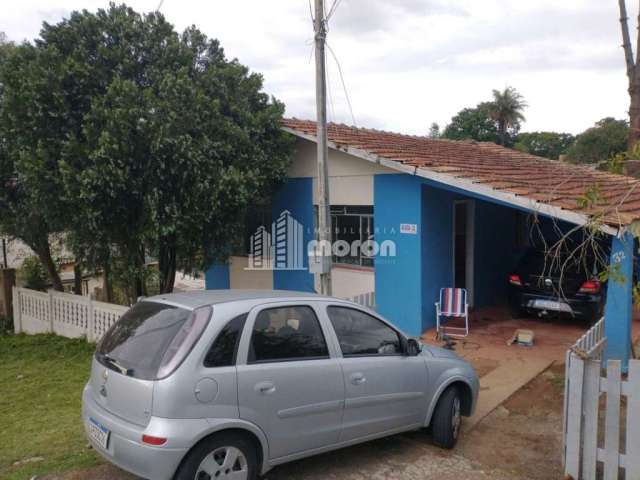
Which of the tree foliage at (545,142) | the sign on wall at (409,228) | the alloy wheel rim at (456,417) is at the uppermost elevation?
Answer: the tree foliage at (545,142)

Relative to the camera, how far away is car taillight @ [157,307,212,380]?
349cm

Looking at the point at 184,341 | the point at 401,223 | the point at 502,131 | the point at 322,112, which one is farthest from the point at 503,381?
the point at 502,131

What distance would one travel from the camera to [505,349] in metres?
8.26

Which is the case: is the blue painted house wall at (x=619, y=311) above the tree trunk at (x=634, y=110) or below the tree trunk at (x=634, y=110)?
below

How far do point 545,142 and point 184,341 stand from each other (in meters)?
62.0

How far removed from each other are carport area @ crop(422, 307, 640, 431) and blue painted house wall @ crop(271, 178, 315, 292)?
2896mm

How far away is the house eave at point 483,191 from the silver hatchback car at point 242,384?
2729 millimetres

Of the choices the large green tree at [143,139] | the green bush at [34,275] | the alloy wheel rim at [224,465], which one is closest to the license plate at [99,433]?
the alloy wheel rim at [224,465]

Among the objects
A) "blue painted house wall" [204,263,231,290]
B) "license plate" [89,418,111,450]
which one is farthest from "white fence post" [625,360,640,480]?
"blue painted house wall" [204,263,231,290]

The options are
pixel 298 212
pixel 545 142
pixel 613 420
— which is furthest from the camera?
pixel 545 142

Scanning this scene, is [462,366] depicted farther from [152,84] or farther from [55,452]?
[152,84]

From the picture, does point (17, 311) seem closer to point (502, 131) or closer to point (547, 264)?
point (547, 264)

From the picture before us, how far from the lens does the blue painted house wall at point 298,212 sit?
10719 mm

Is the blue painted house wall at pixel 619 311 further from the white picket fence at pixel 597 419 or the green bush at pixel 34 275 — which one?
the green bush at pixel 34 275
